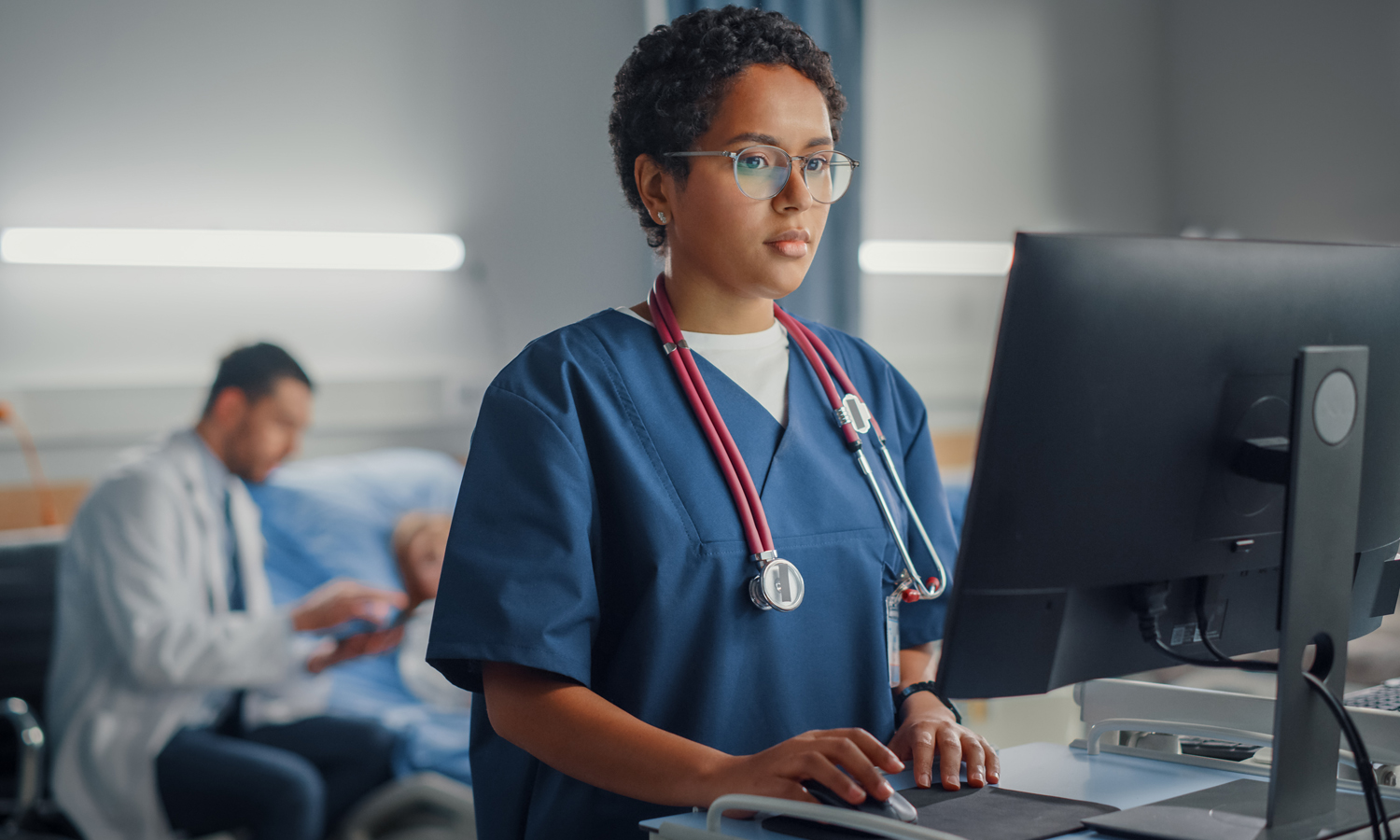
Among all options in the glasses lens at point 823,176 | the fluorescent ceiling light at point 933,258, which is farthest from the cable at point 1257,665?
the fluorescent ceiling light at point 933,258

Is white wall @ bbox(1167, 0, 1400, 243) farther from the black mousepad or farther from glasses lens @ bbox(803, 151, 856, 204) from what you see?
the black mousepad

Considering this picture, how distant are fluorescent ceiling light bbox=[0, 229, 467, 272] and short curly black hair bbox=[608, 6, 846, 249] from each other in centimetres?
190

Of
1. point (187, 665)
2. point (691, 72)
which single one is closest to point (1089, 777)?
point (691, 72)

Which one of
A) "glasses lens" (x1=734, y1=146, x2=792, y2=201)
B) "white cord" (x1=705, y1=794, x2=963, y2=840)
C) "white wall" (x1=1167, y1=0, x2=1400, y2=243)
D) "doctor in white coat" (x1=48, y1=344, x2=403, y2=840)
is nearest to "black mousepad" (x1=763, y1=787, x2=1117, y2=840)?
"white cord" (x1=705, y1=794, x2=963, y2=840)

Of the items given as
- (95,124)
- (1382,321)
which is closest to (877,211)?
(95,124)

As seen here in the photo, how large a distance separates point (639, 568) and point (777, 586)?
0.39 feet

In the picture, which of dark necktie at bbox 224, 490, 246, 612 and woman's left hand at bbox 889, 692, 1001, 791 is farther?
dark necktie at bbox 224, 490, 246, 612

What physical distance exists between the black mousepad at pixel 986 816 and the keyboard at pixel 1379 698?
0.39m

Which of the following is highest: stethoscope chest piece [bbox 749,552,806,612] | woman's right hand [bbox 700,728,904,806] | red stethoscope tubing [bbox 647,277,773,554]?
red stethoscope tubing [bbox 647,277,773,554]

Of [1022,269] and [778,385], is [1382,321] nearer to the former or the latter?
[1022,269]

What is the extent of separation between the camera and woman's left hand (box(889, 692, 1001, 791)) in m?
0.87

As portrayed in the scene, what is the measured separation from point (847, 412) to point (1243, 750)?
0.47 m

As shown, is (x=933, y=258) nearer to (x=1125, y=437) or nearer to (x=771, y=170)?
(x=771, y=170)

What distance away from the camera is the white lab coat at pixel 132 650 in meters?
2.32
